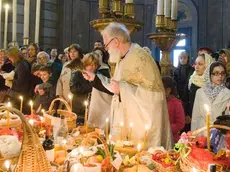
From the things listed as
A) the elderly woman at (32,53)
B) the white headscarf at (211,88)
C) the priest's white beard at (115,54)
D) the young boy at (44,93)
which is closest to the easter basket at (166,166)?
the priest's white beard at (115,54)

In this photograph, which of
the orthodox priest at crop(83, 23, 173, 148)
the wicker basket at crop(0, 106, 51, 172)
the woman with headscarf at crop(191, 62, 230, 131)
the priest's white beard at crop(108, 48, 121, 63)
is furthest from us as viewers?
the woman with headscarf at crop(191, 62, 230, 131)

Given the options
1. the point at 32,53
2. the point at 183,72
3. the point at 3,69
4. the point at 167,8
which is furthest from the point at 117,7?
the point at 3,69

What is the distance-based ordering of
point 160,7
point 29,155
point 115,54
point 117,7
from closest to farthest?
point 29,155 < point 115,54 < point 117,7 < point 160,7

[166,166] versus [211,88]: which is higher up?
[211,88]

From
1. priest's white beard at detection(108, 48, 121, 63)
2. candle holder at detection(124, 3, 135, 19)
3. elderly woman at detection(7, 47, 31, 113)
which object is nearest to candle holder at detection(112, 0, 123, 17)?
candle holder at detection(124, 3, 135, 19)

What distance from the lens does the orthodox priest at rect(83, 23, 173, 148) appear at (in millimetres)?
3324

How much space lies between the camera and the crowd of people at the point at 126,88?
3361mm

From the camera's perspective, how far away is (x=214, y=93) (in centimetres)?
419

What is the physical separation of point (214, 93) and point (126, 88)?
1.26 meters

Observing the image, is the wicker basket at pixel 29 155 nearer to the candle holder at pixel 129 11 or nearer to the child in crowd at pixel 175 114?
the candle holder at pixel 129 11

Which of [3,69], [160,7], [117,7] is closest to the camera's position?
[117,7]

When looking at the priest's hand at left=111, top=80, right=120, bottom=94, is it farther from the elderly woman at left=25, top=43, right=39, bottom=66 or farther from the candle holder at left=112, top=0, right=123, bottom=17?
the elderly woman at left=25, top=43, right=39, bottom=66

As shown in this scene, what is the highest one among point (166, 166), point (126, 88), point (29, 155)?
point (126, 88)

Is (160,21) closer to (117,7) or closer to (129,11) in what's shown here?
(129,11)
